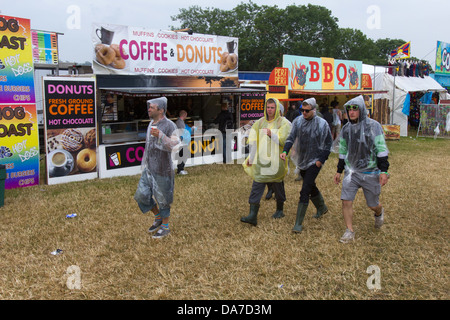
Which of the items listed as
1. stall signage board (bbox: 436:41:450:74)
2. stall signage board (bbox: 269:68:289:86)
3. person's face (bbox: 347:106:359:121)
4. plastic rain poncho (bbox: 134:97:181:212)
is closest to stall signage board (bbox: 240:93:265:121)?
stall signage board (bbox: 269:68:289:86)

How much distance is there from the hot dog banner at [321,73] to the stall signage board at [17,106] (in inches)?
332

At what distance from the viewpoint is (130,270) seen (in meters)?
4.14

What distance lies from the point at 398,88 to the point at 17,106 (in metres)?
17.0

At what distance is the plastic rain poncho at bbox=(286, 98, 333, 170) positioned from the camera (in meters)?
5.28

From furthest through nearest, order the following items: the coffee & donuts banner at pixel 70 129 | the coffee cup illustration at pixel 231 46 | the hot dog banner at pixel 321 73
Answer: the hot dog banner at pixel 321 73, the coffee cup illustration at pixel 231 46, the coffee & donuts banner at pixel 70 129

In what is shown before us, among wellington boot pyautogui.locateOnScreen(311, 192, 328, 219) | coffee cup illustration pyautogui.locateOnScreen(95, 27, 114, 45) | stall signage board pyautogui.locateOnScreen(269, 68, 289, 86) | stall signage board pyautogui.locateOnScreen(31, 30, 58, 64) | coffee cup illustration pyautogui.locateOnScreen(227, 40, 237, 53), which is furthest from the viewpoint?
stall signage board pyautogui.locateOnScreen(31, 30, 58, 64)

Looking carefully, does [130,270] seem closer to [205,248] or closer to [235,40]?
[205,248]

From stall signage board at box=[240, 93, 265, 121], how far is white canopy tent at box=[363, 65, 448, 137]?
883cm

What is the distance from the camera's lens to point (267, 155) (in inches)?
222

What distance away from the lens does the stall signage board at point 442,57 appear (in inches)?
866

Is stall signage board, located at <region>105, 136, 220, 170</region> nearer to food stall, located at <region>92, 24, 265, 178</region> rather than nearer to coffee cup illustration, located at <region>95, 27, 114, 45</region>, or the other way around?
food stall, located at <region>92, 24, 265, 178</region>

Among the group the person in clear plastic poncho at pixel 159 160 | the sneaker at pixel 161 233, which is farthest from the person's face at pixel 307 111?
the sneaker at pixel 161 233

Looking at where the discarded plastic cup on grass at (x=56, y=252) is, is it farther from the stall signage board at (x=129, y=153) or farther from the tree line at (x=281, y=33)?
the tree line at (x=281, y=33)

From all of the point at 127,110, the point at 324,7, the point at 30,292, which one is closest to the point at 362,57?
the point at 324,7
